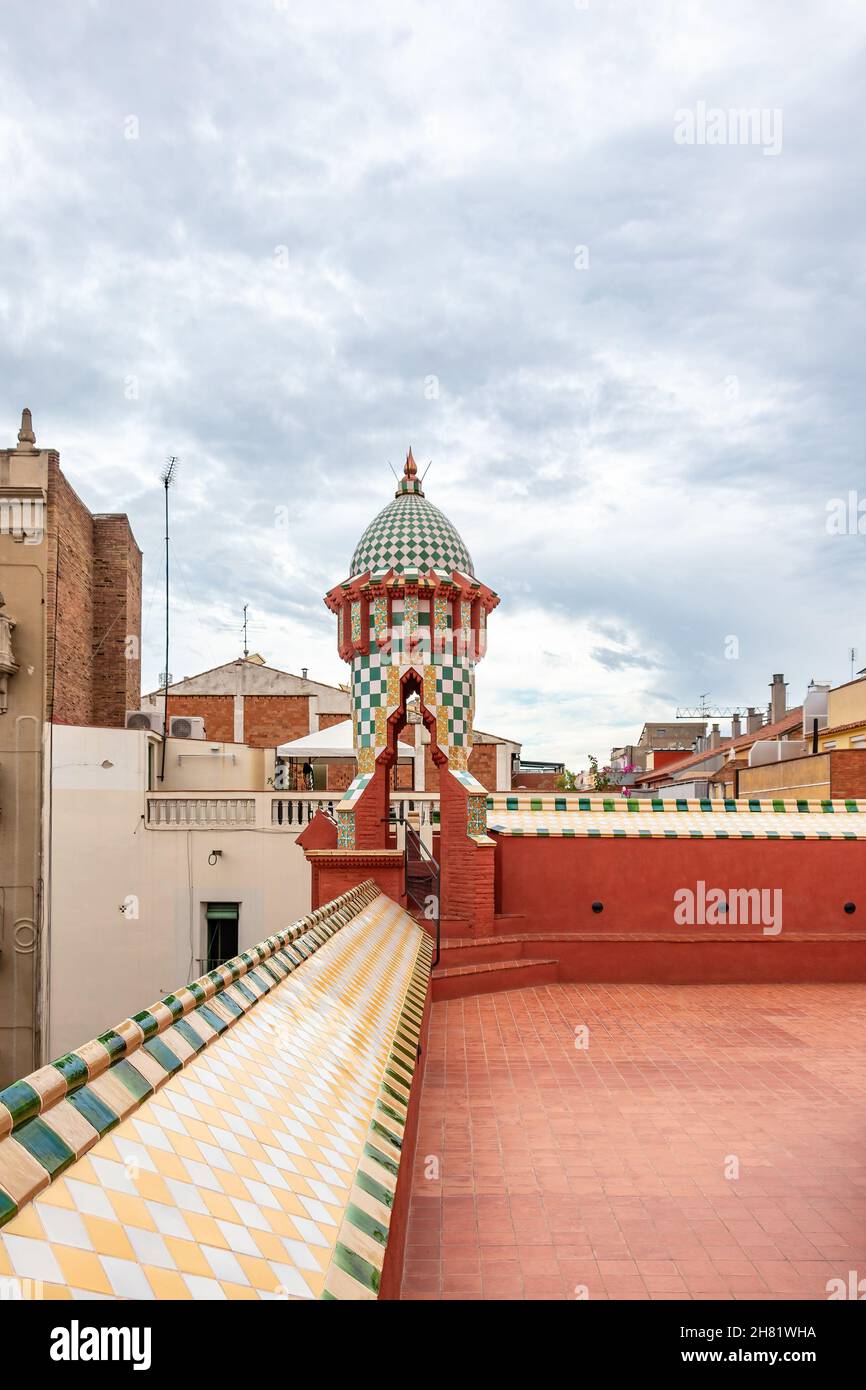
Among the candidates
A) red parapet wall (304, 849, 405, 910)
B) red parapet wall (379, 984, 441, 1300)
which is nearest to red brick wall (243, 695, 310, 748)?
red parapet wall (304, 849, 405, 910)

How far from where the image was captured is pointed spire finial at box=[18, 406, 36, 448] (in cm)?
1636

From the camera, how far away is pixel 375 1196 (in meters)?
2.49

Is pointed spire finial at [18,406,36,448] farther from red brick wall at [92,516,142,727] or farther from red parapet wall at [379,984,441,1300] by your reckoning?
red parapet wall at [379,984,441,1300]

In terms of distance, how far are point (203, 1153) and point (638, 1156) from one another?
3718 millimetres

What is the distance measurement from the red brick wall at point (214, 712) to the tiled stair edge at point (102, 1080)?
25.2 metres

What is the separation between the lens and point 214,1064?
261cm

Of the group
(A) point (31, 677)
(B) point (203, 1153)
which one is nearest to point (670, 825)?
(B) point (203, 1153)

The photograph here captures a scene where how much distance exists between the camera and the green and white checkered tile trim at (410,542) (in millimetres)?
10047

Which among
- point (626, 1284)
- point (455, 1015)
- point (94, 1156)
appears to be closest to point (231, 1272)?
point (94, 1156)

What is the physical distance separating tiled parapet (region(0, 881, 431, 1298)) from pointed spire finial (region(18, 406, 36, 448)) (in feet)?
51.5

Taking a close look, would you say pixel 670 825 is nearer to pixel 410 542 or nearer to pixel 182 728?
pixel 410 542

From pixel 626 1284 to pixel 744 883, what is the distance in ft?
25.0

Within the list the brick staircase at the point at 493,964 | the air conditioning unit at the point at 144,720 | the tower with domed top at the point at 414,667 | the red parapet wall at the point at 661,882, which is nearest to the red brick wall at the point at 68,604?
the air conditioning unit at the point at 144,720
